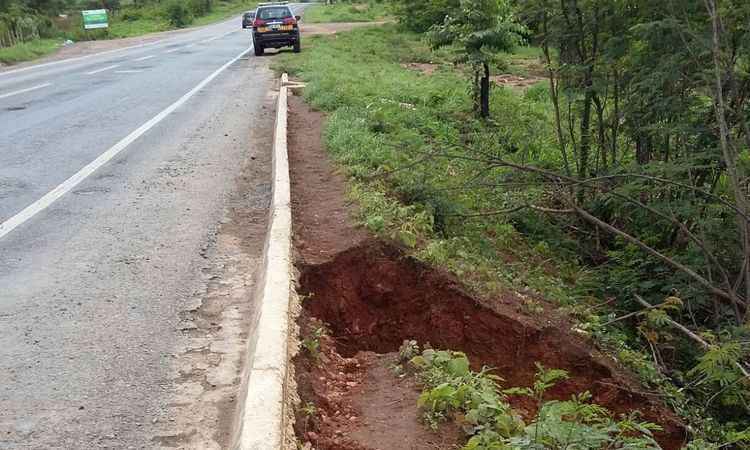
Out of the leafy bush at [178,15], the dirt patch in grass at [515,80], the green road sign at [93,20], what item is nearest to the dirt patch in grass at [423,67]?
the dirt patch in grass at [515,80]

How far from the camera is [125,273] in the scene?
5.46 meters

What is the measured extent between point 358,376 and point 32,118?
1004 centimetres

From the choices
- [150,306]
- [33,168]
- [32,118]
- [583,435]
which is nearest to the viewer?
[583,435]

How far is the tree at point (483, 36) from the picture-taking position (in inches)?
511

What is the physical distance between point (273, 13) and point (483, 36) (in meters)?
14.4

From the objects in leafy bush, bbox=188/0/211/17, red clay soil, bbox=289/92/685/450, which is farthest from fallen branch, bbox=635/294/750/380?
leafy bush, bbox=188/0/211/17

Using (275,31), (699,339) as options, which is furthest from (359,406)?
(275,31)

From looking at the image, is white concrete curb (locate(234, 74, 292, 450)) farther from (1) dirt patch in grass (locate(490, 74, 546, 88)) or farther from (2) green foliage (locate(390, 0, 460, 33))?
(2) green foliage (locate(390, 0, 460, 33))

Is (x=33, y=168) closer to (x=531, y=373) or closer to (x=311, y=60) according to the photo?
(x=531, y=373)

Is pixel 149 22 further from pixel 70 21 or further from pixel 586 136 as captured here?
pixel 586 136

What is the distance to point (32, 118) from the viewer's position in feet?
40.4

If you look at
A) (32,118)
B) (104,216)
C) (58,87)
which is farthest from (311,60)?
(104,216)

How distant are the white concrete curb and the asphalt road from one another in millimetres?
227

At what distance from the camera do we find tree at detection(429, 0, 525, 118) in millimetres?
12984
